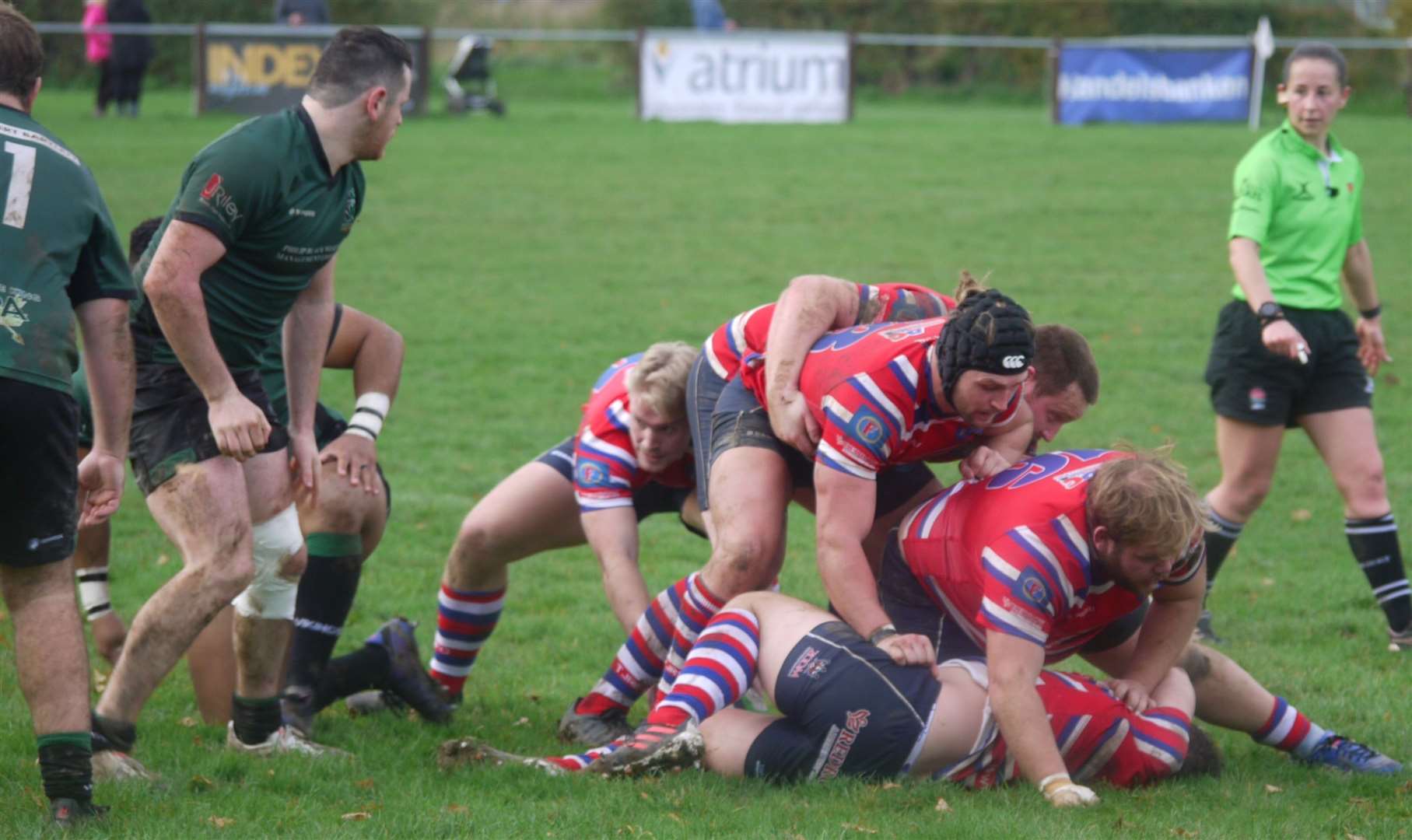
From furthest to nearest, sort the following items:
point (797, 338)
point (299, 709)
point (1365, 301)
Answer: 1. point (1365, 301)
2. point (299, 709)
3. point (797, 338)

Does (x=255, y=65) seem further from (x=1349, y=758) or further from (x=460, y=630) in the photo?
(x=1349, y=758)

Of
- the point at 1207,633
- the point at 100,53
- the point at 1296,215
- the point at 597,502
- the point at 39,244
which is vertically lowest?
the point at 1207,633

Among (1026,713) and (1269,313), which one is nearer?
(1026,713)

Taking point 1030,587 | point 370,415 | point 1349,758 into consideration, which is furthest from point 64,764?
point 1349,758

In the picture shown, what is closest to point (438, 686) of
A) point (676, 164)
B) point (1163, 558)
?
point (1163, 558)

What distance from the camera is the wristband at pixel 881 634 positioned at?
176 inches

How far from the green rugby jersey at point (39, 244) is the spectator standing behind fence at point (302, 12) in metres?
22.3

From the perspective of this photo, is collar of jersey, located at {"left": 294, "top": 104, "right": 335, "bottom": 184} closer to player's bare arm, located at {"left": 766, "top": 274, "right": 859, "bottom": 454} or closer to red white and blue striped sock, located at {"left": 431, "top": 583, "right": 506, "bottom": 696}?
player's bare arm, located at {"left": 766, "top": 274, "right": 859, "bottom": 454}

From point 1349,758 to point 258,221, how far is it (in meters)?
3.58

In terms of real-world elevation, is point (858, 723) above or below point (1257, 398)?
below

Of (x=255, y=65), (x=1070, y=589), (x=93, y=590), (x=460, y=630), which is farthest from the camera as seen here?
(x=255, y=65)

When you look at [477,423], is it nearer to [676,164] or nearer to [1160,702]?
[1160,702]

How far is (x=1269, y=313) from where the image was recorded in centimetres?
595

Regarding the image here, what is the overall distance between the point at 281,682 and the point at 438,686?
0.56 meters
